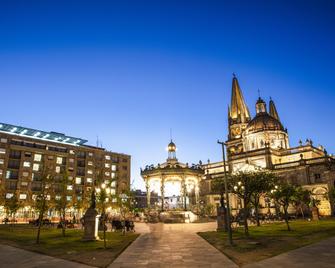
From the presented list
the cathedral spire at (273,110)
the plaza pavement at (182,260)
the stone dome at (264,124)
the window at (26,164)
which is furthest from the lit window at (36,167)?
the cathedral spire at (273,110)

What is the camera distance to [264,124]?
88312 mm

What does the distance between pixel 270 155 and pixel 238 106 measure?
129ft

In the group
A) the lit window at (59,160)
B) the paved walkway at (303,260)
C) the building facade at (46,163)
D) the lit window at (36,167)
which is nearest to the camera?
the paved walkway at (303,260)

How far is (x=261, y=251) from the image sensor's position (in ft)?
50.0

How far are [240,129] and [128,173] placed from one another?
47.9 m

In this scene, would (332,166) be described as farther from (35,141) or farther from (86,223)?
(35,141)

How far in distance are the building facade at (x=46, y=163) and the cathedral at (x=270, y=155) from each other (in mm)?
33839

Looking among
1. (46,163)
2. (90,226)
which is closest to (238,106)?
(46,163)

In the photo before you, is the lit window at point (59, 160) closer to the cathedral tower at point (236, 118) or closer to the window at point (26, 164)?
the window at point (26, 164)

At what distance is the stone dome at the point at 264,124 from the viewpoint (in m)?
87.7

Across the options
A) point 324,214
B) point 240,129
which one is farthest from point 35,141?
point 324,214

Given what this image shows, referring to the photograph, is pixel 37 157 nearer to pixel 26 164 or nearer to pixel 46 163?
pixel 46 163

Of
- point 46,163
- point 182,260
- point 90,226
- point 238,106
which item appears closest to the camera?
point 182,260

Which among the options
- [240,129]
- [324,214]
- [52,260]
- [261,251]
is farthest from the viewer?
[240,129]
